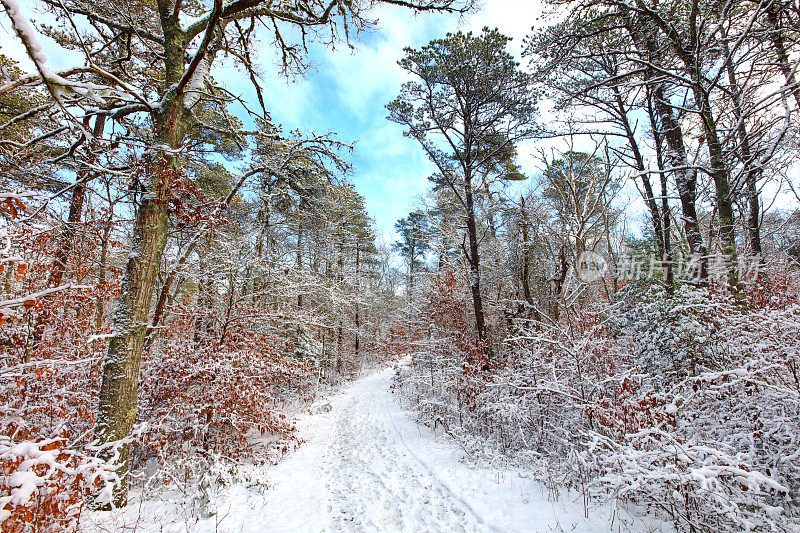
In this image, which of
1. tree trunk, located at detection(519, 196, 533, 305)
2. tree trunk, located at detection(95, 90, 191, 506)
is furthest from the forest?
tree trunk, located at detection(519, 196, 533, 305)

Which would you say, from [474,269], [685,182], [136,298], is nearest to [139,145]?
[136,298]

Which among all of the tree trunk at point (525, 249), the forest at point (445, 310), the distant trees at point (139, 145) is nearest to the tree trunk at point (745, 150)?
the forest at point (445, 310)

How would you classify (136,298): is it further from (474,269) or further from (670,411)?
(474,269)

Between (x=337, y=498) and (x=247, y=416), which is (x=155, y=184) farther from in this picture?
(x=337, y=498)

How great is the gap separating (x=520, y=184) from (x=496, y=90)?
4225 mm

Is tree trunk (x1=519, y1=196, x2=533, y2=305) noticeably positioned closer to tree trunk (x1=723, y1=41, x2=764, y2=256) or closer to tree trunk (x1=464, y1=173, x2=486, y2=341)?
tree trunk (x1=464, y1=173, x2=486, y2=341)

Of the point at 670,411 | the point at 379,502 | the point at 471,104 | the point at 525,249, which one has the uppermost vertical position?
the point at 471,104

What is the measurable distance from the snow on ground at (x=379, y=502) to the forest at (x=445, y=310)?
12 cm

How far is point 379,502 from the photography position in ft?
15.5

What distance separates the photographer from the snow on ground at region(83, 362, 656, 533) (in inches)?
152

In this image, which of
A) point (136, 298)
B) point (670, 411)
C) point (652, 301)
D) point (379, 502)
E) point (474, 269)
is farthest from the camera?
point (474, 269)

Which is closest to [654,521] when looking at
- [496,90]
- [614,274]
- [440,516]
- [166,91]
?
[440,516]

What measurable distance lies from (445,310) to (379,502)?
22.3 ft

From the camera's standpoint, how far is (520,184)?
12398mm
